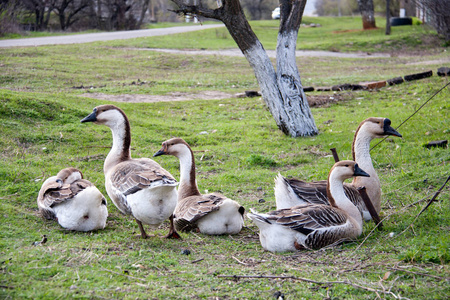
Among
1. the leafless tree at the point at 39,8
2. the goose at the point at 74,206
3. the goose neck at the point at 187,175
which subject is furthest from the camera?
the leafless tree at the point at 39,8

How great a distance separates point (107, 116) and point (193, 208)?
186 cm

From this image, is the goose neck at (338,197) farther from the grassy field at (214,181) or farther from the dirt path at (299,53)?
the dirt path at (299,53)

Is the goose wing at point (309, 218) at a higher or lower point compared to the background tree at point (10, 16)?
lower

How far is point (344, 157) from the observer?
879 cm

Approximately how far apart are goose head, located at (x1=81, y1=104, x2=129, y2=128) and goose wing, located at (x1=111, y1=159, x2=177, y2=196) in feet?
2.68

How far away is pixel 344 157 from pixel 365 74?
12.4m

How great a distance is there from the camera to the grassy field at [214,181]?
4.12 m

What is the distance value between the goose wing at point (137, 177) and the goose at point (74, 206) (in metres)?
0.32

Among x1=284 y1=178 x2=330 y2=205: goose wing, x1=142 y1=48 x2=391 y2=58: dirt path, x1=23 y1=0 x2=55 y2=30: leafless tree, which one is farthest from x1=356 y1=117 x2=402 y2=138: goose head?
x1=23 y1=0 x2=55 y2=30: leafless tree

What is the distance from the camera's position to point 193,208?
5.93 m

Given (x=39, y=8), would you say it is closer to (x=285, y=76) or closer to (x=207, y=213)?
(x=285, y=76)

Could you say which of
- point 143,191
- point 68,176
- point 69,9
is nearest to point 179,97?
point 68,176

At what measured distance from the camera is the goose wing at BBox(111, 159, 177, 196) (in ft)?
16.6

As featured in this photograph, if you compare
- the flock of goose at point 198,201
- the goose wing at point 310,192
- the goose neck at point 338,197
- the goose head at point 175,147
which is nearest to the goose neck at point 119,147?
the flock of goose at point 198,201
